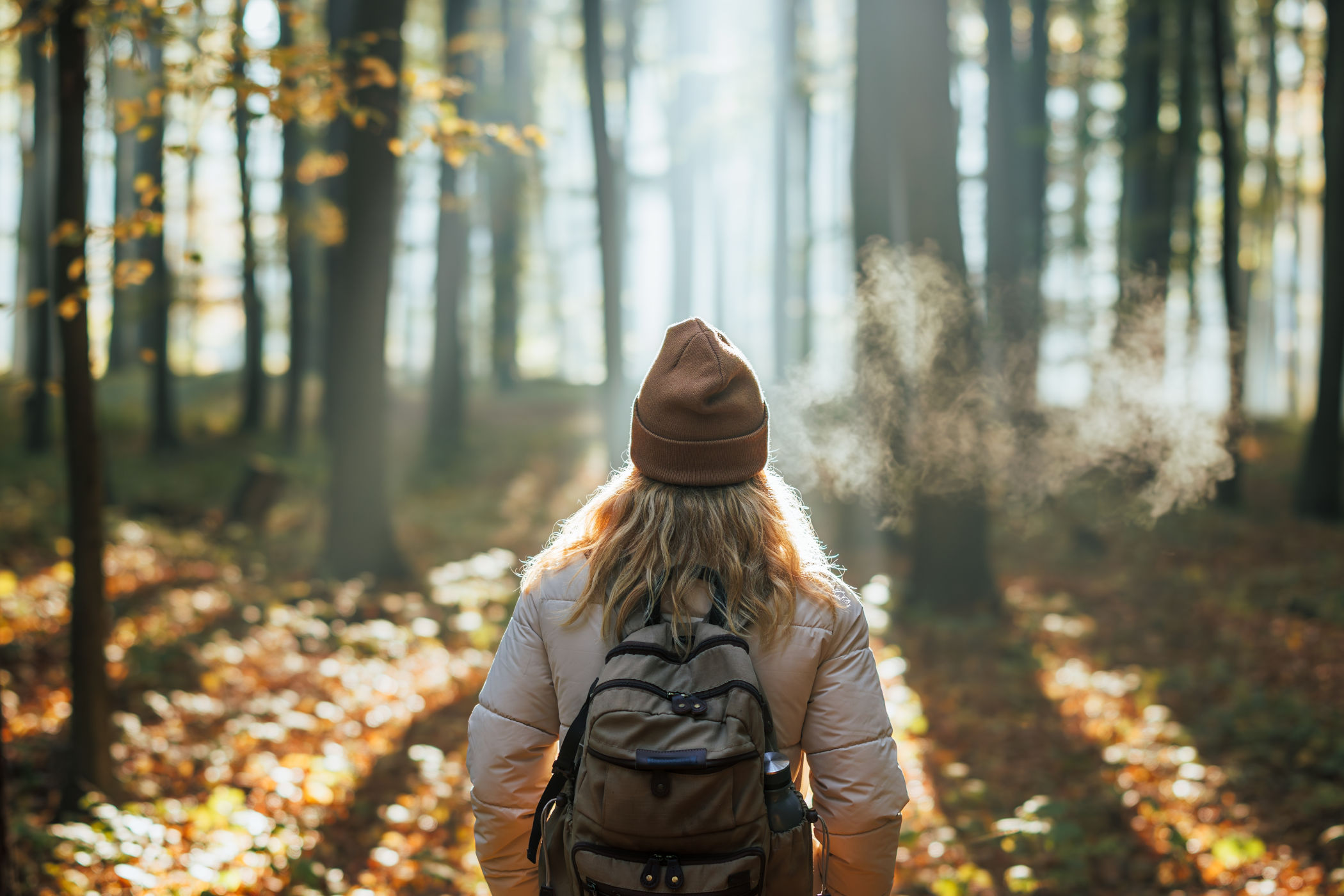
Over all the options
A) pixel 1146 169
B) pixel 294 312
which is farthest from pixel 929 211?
pixel 294 312

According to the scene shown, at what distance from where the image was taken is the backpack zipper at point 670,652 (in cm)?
175

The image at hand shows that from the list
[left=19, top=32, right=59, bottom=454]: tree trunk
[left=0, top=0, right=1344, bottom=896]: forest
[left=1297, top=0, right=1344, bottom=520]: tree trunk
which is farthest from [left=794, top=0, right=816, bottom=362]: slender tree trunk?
[left=19, top=32, right=59, bottom=454]: tree trunk

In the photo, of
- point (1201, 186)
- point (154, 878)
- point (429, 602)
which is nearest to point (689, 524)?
point (154, 878)

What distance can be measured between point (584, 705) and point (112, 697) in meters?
5.28

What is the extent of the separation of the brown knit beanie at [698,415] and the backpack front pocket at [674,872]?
764mm

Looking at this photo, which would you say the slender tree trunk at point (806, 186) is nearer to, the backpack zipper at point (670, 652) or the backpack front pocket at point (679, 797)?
the backpack zipper at point (670, 652)

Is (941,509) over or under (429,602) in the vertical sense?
over

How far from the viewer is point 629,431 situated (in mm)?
4781

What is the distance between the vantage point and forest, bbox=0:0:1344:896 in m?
4.25

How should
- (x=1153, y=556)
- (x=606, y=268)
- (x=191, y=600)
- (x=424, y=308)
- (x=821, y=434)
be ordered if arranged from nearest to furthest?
(x=191, y=600) < (x=821, y=434) < (x=1153, y=556) < (x=606, y=268) < (x=424, y=308)

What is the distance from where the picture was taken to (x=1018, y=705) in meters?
6.42

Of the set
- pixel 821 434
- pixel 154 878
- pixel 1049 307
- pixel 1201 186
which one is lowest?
pixel 154 878

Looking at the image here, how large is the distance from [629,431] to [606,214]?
326 inches

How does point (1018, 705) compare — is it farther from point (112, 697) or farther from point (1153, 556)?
point (112, 697)
